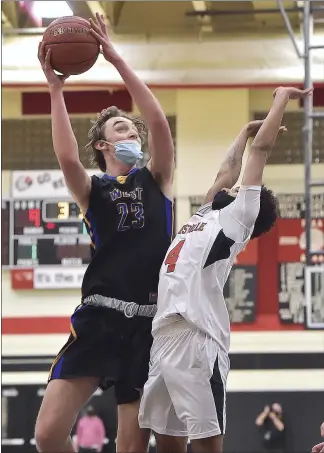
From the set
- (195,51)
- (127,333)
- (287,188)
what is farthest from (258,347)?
(127,333)

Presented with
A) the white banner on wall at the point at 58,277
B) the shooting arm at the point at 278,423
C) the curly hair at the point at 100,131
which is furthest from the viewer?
the white banner on wall at the point at 58,277

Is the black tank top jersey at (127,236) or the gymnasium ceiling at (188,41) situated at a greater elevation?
the gymnasium ceiling at (188,41)

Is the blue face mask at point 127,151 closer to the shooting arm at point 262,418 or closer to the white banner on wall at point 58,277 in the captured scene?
the white banner on wall at point 58,277

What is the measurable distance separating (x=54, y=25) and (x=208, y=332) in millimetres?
1392

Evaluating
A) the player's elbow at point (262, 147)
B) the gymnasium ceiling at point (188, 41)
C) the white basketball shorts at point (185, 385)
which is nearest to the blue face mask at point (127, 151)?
the player's elbow at point (262, 147)

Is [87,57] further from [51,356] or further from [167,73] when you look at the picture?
[51,356]

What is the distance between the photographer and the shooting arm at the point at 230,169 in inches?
143

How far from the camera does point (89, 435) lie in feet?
26.4

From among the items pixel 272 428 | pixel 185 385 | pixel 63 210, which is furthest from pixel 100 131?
pixel 272 428

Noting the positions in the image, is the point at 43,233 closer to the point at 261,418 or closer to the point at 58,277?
the point at 58,277

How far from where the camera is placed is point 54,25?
356cm

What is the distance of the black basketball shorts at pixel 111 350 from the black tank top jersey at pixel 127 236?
0.30ft

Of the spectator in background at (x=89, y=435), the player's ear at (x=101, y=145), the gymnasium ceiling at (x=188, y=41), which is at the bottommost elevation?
the spectator in background at (x=89, y=435)

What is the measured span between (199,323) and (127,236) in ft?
1.63
